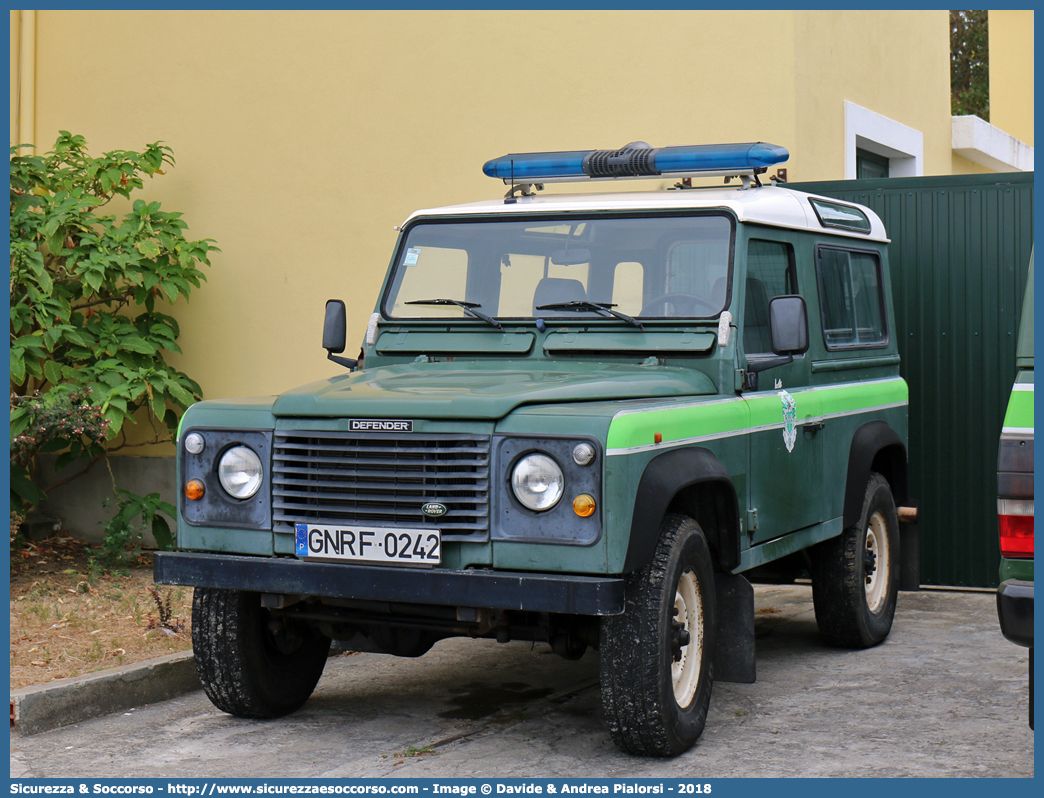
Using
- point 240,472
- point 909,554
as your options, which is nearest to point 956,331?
point 909,554

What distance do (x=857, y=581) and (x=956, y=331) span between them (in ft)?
7.60

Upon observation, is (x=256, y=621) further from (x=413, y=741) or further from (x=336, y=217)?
(x=336, y=217)

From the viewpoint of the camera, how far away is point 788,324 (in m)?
5.35

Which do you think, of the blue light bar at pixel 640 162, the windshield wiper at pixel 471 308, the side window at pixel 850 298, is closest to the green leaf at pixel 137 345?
the blue light bar at pixel 640 162

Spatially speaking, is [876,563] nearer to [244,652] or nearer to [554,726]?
[554,726]

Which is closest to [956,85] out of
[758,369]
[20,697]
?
[758,369]

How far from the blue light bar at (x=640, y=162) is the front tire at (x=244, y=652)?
263 centimetres

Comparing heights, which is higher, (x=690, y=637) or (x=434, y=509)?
(x=434, y=509)

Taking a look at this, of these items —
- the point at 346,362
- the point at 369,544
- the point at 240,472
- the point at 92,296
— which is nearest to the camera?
the point at 369,544

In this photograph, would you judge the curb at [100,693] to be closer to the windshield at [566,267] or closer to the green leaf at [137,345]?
the windshield at [566,267]

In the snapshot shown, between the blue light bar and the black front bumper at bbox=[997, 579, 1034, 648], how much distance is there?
289 centimetres

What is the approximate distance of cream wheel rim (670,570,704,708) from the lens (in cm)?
488

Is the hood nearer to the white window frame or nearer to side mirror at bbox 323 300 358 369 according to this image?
side mirror at bbox 323 300 358 369

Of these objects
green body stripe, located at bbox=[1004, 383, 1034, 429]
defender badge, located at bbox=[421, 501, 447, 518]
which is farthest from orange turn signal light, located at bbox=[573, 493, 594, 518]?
green body stripe, located at bbox=[1004, 383, 1034, 429]
